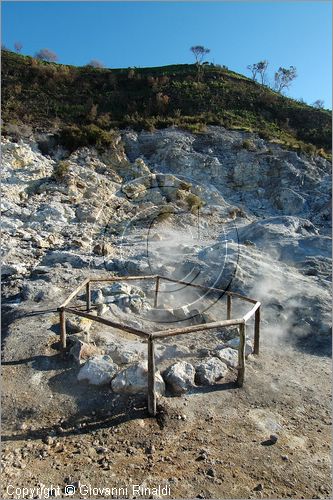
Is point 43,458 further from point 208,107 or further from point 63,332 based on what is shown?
point 208,107

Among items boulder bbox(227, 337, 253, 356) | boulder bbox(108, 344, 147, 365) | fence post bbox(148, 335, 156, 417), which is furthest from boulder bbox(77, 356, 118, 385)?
boulder bbox(227, 337, 253, 356)

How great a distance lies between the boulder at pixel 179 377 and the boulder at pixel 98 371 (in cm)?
65

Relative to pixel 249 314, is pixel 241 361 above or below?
below

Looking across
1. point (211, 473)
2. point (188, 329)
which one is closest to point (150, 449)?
point (211, 473)

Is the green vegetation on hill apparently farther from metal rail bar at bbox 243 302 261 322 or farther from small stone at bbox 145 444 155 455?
small stone at bbox 145 444 155 455

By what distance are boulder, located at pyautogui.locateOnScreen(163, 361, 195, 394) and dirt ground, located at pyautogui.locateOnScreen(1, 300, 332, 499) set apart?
102 millimetres

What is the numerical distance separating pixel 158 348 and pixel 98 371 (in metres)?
1.14

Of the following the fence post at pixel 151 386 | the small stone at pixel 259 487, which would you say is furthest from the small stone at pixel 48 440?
the small stone at pixel 259 487

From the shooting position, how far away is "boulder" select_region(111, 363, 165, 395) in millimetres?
4352

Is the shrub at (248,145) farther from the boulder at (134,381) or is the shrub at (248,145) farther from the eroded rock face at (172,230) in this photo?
the boulder at (134,381)

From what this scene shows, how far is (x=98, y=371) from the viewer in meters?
4.52

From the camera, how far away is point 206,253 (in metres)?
9.07

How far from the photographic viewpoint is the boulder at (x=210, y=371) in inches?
187

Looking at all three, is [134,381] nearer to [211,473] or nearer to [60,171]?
[211,473]
